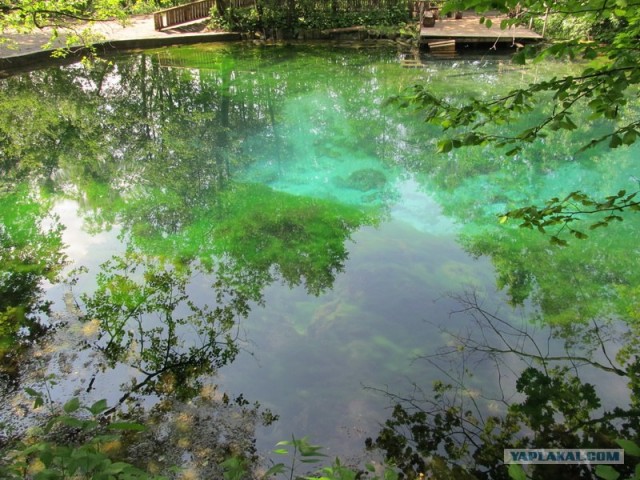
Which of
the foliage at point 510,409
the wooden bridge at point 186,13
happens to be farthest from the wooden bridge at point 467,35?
the foliage at point 510,409

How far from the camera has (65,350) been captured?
15.5ft

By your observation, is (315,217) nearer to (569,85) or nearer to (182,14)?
(569,85)

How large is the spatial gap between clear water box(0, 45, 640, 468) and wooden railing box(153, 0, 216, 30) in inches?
249

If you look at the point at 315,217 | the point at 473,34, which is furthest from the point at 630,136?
the point at 473,34

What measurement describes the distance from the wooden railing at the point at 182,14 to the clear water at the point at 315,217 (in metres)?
6.32

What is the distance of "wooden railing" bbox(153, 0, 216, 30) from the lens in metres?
18.9

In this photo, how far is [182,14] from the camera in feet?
64.2

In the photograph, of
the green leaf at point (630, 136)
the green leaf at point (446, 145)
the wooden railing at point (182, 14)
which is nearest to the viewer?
the green leaf at point (630, 136)

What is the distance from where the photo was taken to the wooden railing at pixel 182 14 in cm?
1889

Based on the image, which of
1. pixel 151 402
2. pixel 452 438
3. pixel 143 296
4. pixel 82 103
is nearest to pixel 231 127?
pixel 82 103

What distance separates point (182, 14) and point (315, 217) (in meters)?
16.5

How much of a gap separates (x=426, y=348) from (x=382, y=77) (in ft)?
38.2

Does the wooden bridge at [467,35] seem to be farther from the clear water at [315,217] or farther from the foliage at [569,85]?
the foliage at [569,85]

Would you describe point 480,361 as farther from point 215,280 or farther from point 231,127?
point 231,127
